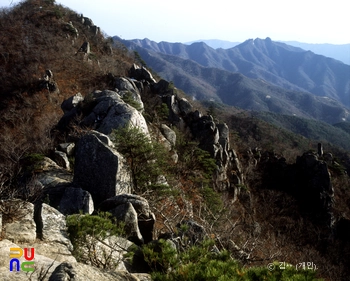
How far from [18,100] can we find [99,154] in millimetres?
20663

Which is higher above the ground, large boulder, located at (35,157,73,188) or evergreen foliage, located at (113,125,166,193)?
evergreen foliage, located at (113,125,166,193)

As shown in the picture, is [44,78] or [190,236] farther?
[44,78]

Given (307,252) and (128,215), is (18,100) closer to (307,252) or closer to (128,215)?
(128,215)

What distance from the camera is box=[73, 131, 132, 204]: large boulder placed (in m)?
9.20

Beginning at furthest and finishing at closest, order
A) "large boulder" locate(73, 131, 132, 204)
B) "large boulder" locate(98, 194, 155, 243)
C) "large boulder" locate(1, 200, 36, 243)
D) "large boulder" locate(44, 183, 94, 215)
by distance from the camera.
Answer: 1. "large boulder" locate(73, 131, 132, 204)
2. "large boulder" locate(44, 183, 94, 215)
3. "large boulder" locate(98, 194, 155, 243)
4. "large boulder" locate(1, 200, 36, 243)

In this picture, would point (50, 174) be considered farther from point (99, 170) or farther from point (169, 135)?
point (169, 135)

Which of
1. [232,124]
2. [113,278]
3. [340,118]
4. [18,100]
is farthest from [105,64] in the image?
[340,118]

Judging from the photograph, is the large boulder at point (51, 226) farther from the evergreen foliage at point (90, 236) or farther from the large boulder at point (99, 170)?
the large boulder at point (99, 170)

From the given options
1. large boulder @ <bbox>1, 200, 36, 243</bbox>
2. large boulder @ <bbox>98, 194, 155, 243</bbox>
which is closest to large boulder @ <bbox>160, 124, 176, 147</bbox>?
large boulder @ <bbox>98, 194, 155, 243</bbox>

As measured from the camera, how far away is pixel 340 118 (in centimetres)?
17925

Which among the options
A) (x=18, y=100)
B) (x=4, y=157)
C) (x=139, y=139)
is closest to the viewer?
(x=139, y=139)

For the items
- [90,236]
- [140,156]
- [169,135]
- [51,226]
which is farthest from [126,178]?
[169,135]

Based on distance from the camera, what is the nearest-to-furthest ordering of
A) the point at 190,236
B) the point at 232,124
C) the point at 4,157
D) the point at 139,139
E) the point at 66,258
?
the point at 66,258
the point at 190,236
the point at 139,139
the point at 4,157
the point at 232,124

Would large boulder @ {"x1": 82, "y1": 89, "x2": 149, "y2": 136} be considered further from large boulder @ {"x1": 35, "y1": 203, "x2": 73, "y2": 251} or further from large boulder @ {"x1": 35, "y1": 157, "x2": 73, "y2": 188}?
large boulder @ {"x1": 35, "y1": 203, "x2": 73, "y2": 251}
